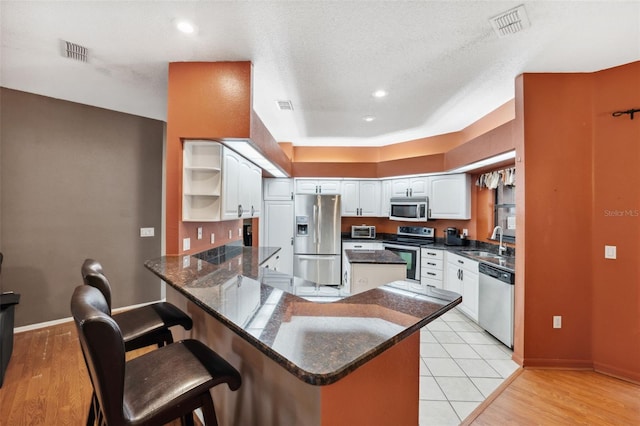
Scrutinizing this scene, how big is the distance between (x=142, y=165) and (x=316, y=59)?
3012 mm

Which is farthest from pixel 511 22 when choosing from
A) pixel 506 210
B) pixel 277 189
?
pixel 277 189

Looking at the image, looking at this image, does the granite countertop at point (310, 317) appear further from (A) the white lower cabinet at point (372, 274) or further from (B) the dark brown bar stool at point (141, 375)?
(A) the white lower cabinet at point (372, 274)

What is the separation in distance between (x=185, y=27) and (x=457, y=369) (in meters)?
3.70

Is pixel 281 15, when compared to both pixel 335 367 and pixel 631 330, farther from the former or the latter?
pixel 631 330

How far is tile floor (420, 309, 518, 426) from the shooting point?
199cm

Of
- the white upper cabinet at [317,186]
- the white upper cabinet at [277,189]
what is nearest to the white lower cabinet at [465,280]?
the white upper cabinet at [317,186]

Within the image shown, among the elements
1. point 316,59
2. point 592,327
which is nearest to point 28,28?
point 316,59

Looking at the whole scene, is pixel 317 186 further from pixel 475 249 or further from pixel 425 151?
pixel 475 249

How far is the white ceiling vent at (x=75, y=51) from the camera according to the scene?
2.18m

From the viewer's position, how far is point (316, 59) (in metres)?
2.36

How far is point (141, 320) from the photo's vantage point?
168cm

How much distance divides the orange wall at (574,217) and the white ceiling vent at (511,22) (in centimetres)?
84

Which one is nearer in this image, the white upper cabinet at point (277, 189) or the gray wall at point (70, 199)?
the gray wall at point (70, 199)

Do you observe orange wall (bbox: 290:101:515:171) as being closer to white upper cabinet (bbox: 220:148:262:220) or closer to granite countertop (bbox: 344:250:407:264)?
white upper cabinet (bbox: 220:148:262:220)
